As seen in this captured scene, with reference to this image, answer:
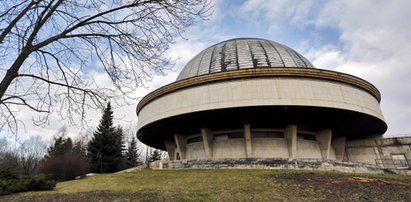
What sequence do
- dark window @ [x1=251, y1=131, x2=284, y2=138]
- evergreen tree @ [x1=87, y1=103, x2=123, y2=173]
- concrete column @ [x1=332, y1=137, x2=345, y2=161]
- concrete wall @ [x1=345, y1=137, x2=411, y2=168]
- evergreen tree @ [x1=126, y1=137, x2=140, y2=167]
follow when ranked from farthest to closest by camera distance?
evergreen tree @ [x1=126, y1=137, x2=140, y2=167] → evergreen tree @ [x1=87, y1=103, x2=123, y2=173] → concrete column @ [x1=332, y1=137, x2=345, y2=161] → concrete wall @ [x1=345, y1=137, x2=411, y2=168] → dark window @ [x1=251, y1=131, x2=284, y2=138]

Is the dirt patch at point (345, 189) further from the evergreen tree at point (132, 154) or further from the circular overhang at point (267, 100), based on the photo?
the evergreen tree at point (132, 154)

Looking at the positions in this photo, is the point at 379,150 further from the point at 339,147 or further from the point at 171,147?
the point at 171,147

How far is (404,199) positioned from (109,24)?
11.0m

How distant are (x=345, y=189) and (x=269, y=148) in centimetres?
1403

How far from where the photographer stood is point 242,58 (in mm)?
27062

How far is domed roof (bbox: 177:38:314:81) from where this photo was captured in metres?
26.2

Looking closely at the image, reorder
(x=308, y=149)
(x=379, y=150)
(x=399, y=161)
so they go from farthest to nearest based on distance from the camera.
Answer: (x=379, y=150) < (x=399, y=161) < (x=308, y=149)

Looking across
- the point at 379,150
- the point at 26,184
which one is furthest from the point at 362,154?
the point at 26,184

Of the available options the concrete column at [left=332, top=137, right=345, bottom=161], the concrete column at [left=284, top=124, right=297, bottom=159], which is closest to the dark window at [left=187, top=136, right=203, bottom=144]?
the concrete column at [left=284, top=124, right=297, bottom=159]

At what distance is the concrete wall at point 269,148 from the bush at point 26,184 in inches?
643

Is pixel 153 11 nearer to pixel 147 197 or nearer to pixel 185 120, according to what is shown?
pixel 147 197

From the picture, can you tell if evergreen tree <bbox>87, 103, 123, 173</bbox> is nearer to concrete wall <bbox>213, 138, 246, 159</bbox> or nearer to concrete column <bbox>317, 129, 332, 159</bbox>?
concrete wall <bbox>213, 138, 246, 159</bbox>

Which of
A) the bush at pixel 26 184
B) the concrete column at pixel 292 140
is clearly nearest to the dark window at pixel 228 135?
the concrete column at pixel 292 140

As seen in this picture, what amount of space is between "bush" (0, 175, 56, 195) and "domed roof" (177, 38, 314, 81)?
16754 mm
